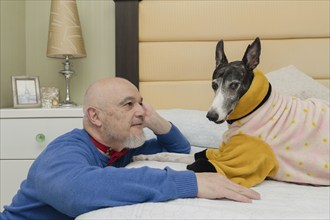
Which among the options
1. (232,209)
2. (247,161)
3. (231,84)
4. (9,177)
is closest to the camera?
(232,209)

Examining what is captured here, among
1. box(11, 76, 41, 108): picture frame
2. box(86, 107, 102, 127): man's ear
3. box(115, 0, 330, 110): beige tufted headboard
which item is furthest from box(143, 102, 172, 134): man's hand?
box(11, 76, 41, 108): picture frame

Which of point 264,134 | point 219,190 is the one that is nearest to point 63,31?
point 264,134

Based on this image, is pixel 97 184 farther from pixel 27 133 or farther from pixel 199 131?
pixel 27 133

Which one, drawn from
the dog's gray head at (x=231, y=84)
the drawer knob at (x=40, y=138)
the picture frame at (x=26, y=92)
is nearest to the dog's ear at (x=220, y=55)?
the dog's gray head at (x=231, y=84)

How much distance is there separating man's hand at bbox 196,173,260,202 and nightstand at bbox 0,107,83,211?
4.26 feet

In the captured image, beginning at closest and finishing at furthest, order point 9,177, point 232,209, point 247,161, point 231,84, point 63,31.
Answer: point 232,209 → point 247,161 → point 231,84 → point 9,177 → point 63,31

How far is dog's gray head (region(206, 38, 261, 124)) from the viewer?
1.22 meters

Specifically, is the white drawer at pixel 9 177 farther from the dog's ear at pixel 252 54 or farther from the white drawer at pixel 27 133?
the dog's ear at pixel 252 54

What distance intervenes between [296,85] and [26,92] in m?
1.62

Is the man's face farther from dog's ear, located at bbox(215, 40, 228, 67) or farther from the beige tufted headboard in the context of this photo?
the beige tufted headboard

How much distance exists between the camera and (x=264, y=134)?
1186mm

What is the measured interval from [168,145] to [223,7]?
3.70 feet

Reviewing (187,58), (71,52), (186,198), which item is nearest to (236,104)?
(186,198)

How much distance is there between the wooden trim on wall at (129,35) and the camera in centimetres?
231
